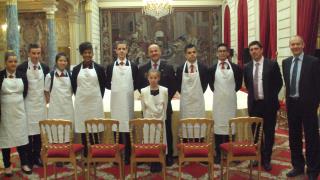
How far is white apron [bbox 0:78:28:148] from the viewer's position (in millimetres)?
5371

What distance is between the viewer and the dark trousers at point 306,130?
16.3 ft

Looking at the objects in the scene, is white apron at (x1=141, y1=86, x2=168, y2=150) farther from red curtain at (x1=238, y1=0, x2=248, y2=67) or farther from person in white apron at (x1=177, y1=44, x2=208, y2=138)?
red curtain at (x1=238, y1=0, x2=248, y2=67)

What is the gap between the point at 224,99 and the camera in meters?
5.82

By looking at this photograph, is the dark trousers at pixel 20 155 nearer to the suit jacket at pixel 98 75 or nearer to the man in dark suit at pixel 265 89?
the suit jacket at pixel 98 75

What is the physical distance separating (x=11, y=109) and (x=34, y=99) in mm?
412

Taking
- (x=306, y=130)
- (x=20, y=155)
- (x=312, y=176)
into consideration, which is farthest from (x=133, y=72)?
(x=312, y=176)

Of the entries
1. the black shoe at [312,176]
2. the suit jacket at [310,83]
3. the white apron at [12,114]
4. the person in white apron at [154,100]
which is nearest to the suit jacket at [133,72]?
the person in white apron at [154,100]

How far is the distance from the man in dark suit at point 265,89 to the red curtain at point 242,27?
9135mm

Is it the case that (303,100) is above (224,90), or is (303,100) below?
below

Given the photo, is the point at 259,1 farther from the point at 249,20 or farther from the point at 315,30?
the point at 315,30

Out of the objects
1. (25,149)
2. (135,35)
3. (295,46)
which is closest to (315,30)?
→ (295,46)

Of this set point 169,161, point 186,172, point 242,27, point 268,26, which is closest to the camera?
point 186,172

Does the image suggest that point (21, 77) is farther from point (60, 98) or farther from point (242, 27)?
point (242, 27)

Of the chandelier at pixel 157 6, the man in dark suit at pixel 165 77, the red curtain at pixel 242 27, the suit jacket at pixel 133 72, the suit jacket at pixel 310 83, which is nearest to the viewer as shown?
the suit jacket at pixel 310 83
